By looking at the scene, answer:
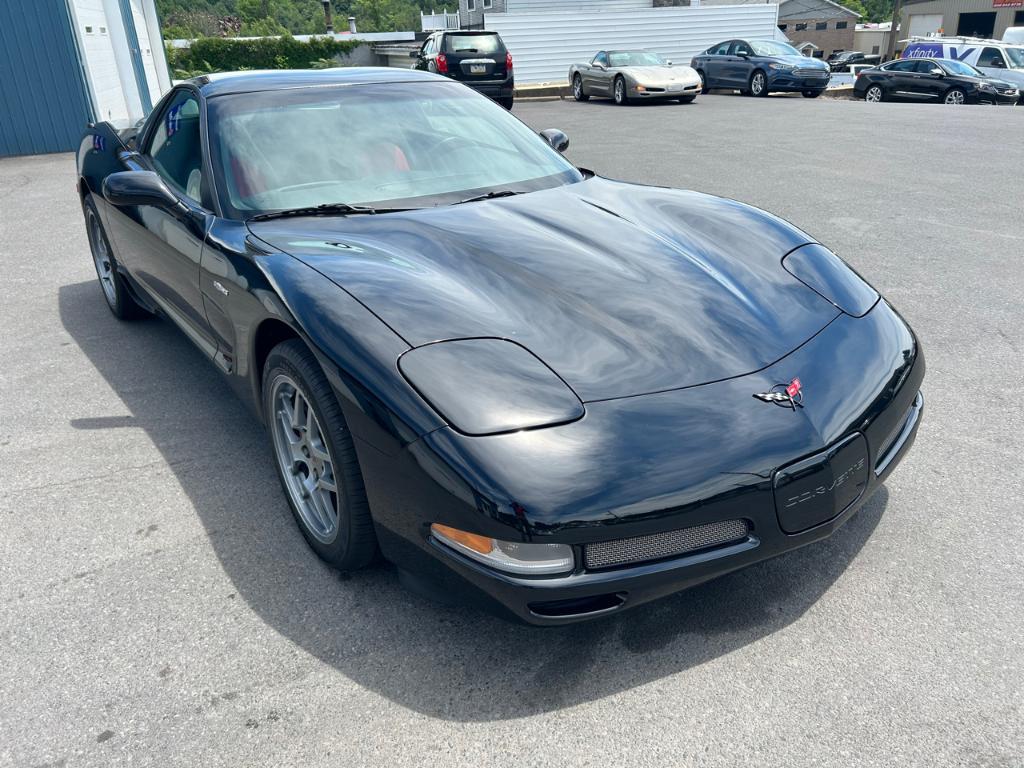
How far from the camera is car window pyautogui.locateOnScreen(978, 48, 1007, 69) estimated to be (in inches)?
805

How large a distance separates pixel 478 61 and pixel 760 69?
6811mm

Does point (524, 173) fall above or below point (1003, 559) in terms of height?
above

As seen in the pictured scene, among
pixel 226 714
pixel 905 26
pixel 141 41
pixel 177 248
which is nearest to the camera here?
pixel 226 714

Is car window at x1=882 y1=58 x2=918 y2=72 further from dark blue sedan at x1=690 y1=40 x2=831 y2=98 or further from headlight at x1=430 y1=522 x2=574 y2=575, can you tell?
headlight at x1=430 y1=522 x2=574 y2=575

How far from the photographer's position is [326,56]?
44.1m

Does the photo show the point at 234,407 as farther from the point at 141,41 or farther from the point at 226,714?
the point at 141,41

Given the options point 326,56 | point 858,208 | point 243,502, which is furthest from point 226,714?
point 326,56

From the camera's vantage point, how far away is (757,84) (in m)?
19.8

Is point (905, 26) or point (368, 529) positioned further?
point (905, 26)

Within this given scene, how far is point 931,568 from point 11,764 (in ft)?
8.17

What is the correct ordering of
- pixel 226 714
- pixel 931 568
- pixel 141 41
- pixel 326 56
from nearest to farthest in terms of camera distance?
pixel 226 714
pixel 931 568
pixel 141 41
pixel 326 56

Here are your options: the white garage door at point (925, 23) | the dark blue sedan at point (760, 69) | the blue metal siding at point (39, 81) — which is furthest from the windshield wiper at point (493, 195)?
the white garage door at point (925, 23)

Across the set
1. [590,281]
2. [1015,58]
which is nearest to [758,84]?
[1015,58]

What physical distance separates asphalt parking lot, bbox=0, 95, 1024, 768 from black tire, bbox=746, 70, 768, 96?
17.5 meters
